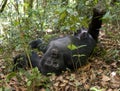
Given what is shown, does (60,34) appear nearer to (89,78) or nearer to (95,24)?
(95,24)

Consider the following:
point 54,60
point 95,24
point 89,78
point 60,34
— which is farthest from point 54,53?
point 60,34

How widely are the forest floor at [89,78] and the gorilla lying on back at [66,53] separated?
0.15m

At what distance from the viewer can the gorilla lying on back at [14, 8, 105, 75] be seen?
437 cm

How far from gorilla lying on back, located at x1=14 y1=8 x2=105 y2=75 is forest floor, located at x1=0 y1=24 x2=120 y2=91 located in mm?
146

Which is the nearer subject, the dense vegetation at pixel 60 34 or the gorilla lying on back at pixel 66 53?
the dense vegetation at pixel 60 34

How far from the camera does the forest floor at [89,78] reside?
3.73 metres

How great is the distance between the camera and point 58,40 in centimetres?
479

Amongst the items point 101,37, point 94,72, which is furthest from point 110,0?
point 94,72

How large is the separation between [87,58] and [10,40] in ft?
4.87

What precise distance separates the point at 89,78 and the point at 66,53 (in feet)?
2.11

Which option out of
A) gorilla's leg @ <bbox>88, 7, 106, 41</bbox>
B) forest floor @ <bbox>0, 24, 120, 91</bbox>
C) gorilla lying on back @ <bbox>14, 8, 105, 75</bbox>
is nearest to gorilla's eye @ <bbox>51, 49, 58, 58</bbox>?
gorilla lying on back @ <bbox>14, 8, 105, 75</bbox>

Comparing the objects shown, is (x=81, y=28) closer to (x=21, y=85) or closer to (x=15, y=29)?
(x=15, y=29)

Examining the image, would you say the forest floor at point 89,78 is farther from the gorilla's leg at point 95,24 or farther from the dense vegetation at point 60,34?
the gorilla's leg at point 95,24

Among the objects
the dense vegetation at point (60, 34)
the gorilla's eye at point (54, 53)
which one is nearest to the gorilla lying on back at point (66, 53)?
the gorilla's eye at point (54, 53)
